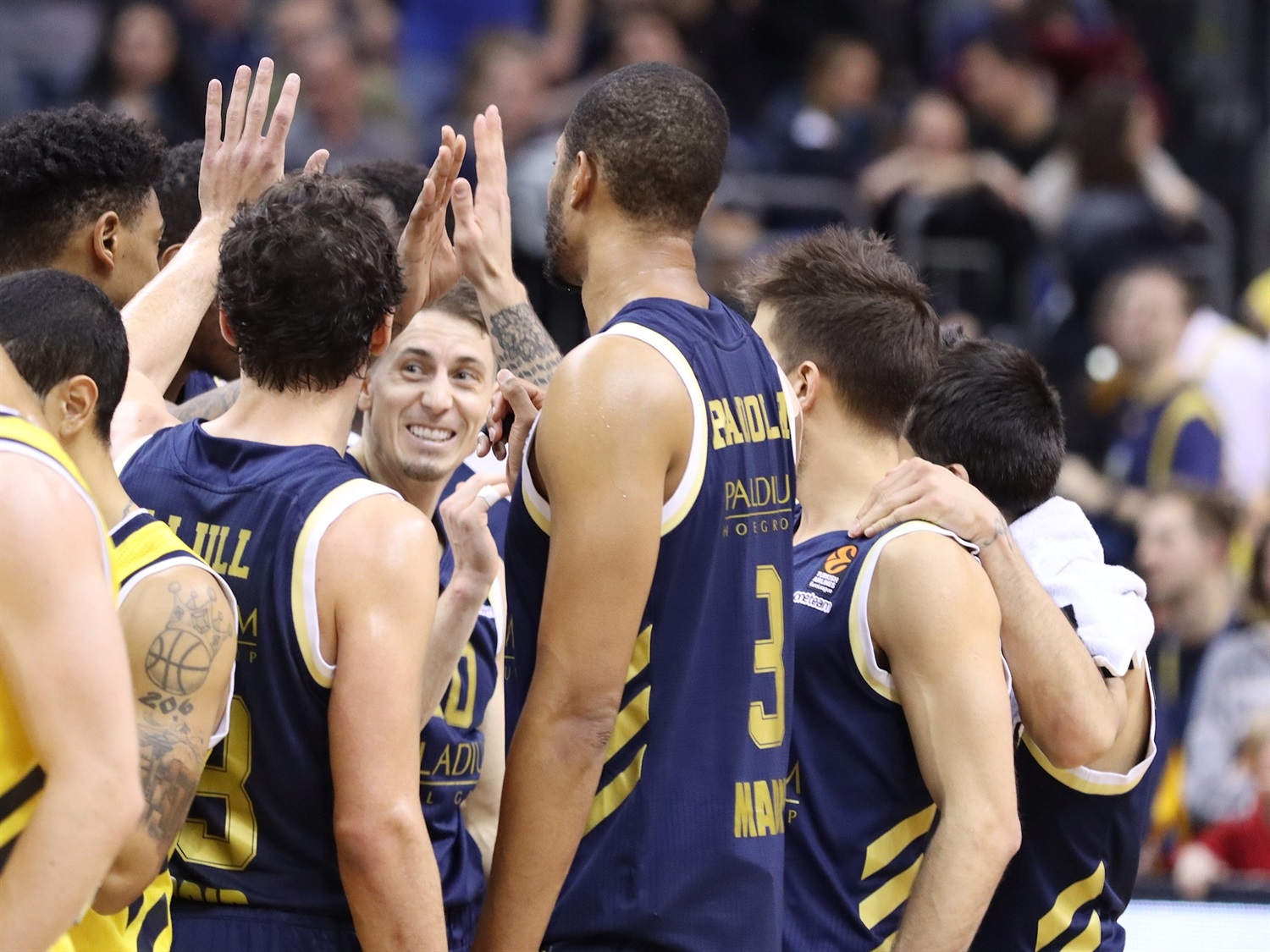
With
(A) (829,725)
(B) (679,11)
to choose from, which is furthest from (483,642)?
(B) (679,11)

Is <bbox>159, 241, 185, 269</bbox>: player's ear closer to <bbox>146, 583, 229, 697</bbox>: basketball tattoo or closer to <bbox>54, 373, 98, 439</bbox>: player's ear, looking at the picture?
<bbox>54, 373, 98, 439</bbox>: player's ear

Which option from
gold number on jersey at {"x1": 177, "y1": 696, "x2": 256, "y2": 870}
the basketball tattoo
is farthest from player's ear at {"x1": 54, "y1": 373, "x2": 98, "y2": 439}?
gold number on jersey at {"x1": 177, "y1": 696, "x2": 256, "y2": 870}

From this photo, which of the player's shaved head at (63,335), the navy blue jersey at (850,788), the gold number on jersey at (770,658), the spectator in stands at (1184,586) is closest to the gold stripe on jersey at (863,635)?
the navy blue jersey at (850,788)

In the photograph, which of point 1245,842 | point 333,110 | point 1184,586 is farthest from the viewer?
point 333,110

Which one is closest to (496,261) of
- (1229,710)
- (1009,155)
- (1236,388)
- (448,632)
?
(448,632)

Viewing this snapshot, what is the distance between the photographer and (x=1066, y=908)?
3.60 m

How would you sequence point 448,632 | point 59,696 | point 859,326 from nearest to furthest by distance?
point 59,696 → point 448,632 → point 859,326

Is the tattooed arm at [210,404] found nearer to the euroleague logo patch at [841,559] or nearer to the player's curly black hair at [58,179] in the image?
the player's curly black hair at [58,179]

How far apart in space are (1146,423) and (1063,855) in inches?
219

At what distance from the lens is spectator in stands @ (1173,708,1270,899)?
6.35 meters

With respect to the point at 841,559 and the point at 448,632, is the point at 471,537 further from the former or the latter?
the point at 841,559

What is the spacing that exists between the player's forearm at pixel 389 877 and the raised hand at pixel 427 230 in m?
1.12

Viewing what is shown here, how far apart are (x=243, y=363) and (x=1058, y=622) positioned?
1.69 metres

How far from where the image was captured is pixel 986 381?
3824 millimetres
